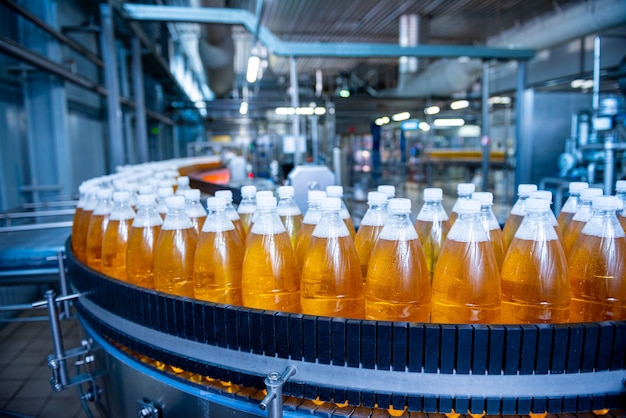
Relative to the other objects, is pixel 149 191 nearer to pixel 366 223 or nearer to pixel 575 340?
pixel 366 223

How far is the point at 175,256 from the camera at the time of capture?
0.92m

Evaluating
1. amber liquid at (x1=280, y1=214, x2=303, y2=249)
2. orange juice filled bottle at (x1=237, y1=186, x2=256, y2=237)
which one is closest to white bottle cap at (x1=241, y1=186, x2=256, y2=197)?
orange juice filled bottle at (x1=237, y1=186, x2=256, y2=237)

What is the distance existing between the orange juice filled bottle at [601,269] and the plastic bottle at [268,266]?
533mm

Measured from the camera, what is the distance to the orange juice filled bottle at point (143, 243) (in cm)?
99

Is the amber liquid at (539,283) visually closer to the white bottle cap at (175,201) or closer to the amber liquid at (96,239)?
the white bottle cap at (175,201)

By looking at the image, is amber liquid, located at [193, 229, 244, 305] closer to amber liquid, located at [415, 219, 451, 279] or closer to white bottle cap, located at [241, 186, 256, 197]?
white bottle cap, located at [241, 186, 256, 197]

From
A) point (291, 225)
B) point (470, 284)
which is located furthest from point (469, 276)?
point (291, 225)

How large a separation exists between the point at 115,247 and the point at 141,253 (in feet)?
0.53

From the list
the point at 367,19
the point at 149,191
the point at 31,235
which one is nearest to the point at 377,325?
the point at 149,191

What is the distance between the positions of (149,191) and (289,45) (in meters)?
3.77

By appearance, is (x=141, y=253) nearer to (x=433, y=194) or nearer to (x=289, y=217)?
(x=289, y=217)

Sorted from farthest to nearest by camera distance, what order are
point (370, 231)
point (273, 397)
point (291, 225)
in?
1. point (291, 225)
2. point (370, 231)
3. point (273, 397)

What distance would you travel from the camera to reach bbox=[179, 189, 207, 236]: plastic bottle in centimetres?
101

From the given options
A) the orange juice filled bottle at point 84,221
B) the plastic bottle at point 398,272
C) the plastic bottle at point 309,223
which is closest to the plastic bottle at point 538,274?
the plastic bottle at point 398,272
